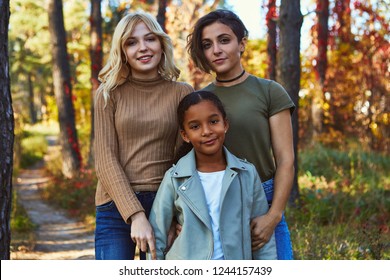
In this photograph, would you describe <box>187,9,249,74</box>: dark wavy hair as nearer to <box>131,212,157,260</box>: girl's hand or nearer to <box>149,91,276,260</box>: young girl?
<box>149,91,276,260</box>: young girl

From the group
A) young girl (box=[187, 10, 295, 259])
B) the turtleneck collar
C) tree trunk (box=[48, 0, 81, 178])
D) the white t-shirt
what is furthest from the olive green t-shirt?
tree trunk (box=[48, 0, 81, 178])

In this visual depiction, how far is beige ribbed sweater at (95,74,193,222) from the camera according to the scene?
2379 mm

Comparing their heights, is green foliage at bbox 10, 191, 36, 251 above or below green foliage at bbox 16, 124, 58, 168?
above

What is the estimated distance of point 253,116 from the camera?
2.37 metres

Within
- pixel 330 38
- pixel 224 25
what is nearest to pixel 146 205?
pixel 224 25

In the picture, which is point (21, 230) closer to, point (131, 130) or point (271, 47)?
point (131, 130)

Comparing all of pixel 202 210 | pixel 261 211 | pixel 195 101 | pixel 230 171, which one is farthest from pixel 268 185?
pixel 195 101

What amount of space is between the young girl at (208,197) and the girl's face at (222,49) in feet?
0.76

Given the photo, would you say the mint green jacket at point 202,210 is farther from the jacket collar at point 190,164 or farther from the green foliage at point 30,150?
the green foliage at point 30,150

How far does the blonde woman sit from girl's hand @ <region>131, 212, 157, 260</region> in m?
0.06

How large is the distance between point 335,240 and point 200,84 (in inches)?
287

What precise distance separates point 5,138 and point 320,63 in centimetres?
932

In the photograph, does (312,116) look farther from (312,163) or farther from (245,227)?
(245,227)

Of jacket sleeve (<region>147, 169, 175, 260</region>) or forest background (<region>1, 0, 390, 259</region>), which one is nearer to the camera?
jacket sleeve (<region>147, 169, 175, 260</region>)
